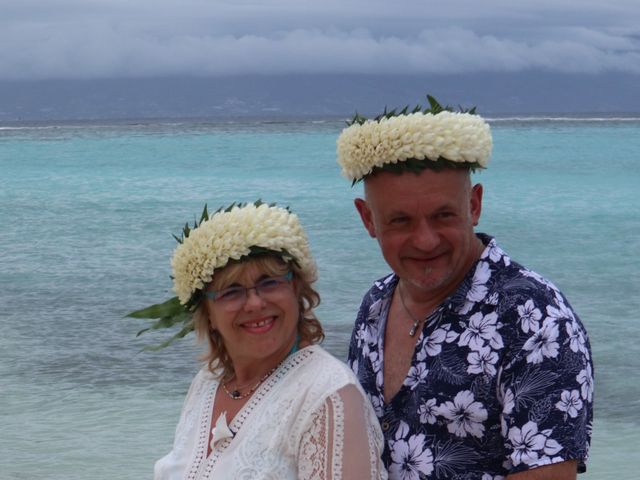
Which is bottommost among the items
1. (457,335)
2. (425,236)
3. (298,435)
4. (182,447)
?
(182,447)

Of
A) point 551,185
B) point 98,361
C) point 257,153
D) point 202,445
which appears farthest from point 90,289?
point 257,153

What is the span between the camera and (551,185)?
25297mm

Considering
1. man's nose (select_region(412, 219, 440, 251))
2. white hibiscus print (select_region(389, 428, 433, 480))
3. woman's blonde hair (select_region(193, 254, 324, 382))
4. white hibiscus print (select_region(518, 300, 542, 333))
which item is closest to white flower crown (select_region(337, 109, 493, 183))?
man's nose (select_region(412, 219, 440, 251))

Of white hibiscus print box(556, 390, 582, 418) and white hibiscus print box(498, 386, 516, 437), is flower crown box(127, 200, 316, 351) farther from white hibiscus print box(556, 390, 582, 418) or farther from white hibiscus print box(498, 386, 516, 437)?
white hibiscus print box(556, 390, 582, 418)

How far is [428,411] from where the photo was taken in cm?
252

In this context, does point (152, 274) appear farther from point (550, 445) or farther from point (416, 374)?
point (550, 445)

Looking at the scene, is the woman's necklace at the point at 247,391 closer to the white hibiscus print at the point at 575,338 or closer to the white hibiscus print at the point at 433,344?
the white hibiscus print at the point at 433,344

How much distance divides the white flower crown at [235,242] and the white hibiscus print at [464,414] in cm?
A: 46

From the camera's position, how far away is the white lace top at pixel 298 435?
2.42 meters

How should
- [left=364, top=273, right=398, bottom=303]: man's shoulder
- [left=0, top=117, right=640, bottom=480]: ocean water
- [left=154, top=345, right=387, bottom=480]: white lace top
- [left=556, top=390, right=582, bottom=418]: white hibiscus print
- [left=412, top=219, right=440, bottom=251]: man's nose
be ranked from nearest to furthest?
[left=556, top=390, right=582, bottom=418]: white hibiscus print
[left=154, top=345, right=387, bottom=480]: white lace top
[left=412, top=219, right=440, bottom=251]: man's nose
[left=364, top=273, right=398, bottom=303]: man's shoulder
[left=0, top=117, right=640, bottom=480]: ocean water

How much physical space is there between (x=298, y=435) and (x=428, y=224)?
1.77 ft

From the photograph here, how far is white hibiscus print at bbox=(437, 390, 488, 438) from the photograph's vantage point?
8.03 ft

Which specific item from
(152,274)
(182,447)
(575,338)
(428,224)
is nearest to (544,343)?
(575,338)

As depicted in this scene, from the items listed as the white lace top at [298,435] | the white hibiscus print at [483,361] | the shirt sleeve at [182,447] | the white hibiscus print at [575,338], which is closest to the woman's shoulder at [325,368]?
the white lace top at [298,435]
